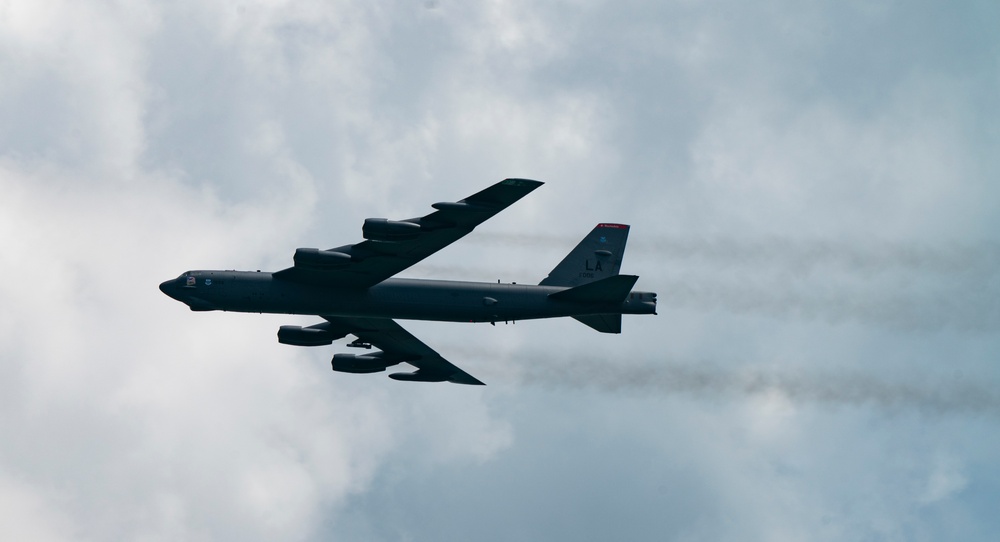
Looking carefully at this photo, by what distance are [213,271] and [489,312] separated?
1356 centimetres

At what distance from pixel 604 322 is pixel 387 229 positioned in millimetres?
11996

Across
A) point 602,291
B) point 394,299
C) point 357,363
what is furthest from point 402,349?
point 602,291

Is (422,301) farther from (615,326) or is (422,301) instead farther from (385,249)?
(615,326)

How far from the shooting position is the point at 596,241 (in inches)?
2721

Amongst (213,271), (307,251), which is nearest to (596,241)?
(307,251)

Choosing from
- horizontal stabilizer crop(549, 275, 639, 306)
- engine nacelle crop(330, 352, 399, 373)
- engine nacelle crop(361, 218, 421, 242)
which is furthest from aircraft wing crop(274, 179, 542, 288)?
engine nacelle crop(330, 352, 399, 373)

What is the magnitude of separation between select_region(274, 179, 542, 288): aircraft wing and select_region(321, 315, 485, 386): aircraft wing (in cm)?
584

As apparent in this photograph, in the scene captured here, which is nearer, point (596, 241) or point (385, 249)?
point (385, 249)

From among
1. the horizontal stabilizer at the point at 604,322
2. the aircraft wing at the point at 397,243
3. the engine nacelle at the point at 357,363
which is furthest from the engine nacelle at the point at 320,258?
the horizontal stabilizer at the point at 604,322

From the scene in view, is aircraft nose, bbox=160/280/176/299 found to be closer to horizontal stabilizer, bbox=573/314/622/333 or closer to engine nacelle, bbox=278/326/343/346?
engine nacelle, bbox=278/326/343/346

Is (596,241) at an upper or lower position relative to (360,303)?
upper

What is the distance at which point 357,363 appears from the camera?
73.1 metres

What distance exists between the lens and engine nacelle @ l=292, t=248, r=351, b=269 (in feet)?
210

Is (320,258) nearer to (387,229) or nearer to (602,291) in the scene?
(387,229)
